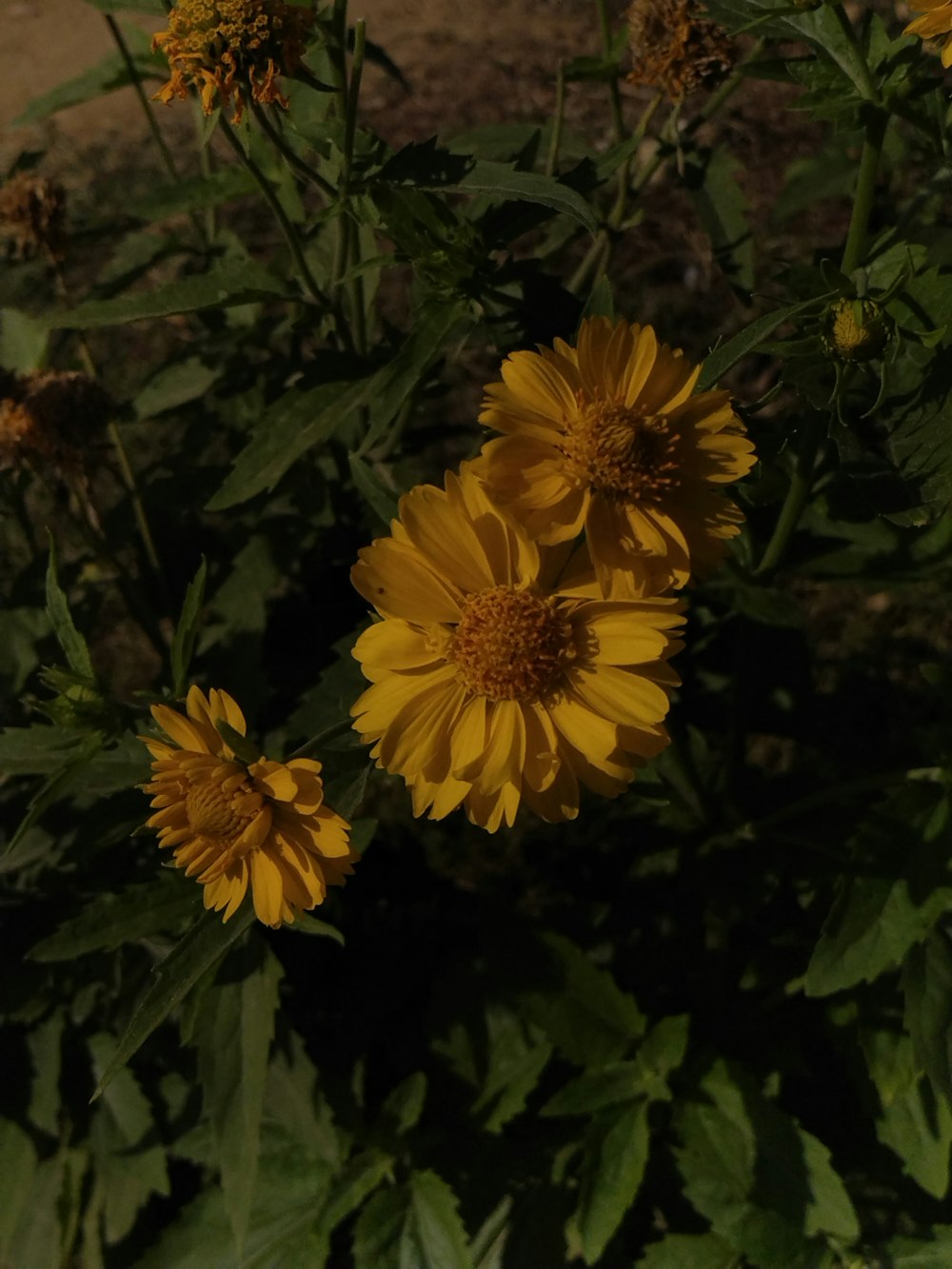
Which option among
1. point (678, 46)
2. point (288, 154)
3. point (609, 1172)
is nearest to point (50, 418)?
point (288, 154)

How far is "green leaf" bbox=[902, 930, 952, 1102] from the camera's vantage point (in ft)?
5.86

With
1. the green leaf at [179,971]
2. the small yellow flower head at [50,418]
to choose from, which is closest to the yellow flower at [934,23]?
the green leaf at [179,971]

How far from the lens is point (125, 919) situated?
1845 mm

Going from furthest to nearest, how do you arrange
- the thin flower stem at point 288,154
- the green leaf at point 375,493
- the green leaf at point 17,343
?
1. the green leaf at point 17,343
2. the green leaf at point 375,493
3. the thin flower stem at point 288,154

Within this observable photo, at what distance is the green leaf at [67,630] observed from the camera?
1.69 meters

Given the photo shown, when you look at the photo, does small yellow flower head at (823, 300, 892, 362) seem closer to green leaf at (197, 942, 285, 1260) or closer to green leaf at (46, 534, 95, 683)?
green leaf at (46, 534, 95, 683)

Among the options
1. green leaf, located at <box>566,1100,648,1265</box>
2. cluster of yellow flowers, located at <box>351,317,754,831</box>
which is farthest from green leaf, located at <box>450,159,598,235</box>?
green leaf, located at <box>566,1100,648,1265</box>

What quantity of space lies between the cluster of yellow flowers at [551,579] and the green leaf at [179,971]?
1.08 feet

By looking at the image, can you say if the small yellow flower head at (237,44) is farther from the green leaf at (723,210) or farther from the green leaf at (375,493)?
the green leaf at (723,210)

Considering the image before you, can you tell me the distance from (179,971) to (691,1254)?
123cm

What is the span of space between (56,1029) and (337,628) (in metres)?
1.04

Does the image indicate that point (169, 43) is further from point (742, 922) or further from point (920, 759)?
point (920, 759)

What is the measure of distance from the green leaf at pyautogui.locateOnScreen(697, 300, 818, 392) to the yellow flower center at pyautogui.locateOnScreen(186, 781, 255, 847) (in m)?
0.81

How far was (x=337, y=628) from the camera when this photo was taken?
264cm
